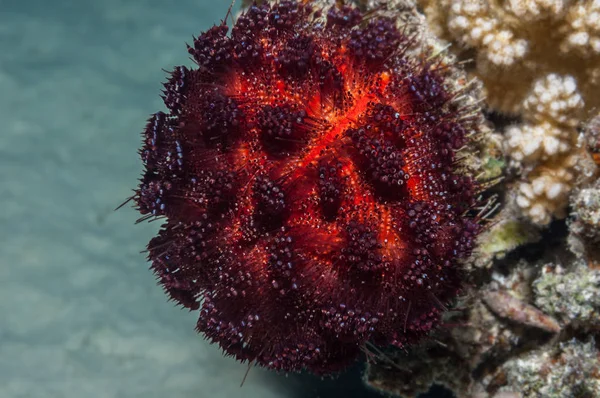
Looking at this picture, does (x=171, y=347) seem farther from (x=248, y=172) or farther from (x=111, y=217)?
(x=248, y=172)

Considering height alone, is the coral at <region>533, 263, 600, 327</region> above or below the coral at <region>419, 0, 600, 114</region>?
below

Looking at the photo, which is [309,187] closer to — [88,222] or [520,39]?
[520,39]

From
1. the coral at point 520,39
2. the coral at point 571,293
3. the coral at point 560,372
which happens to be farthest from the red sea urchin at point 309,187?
the coral at point 560,372

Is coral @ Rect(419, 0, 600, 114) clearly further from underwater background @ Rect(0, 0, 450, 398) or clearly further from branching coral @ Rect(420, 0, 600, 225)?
underwater background @ Rect(0, 0, 450, 398)

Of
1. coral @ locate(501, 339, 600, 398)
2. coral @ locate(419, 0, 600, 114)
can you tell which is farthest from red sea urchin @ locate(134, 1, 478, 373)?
coral @ locate(501, 339, 600, 398)

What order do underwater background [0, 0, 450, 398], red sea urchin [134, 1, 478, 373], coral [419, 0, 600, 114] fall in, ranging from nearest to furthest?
1. red sea urchin [134, 1, 478, 373]
2. coral [419, 0, 600, 114]
3. underwater background [0, 0, 450, 398]

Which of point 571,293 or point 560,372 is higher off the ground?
point 571,293

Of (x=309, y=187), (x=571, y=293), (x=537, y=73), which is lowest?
(x=571, y=293)

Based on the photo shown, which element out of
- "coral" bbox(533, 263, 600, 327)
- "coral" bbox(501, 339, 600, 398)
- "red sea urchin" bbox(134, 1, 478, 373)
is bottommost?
"coral" bbox(501, 339, 600, 398)

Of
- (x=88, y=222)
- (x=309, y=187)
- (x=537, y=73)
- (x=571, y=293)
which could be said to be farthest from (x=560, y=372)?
(x=88, y=222)
